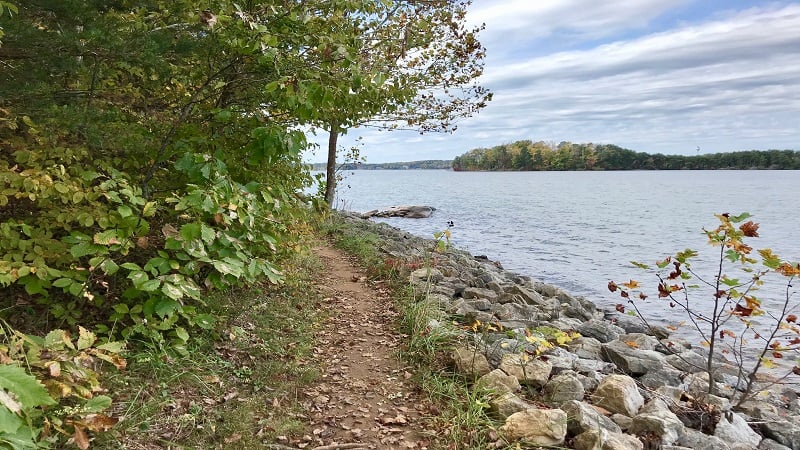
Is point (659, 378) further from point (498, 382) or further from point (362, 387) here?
point (362, 387)

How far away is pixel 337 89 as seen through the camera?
4.29m

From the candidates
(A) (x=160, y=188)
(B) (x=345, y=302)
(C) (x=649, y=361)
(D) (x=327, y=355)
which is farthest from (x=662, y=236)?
(A) (x=160, y=188)

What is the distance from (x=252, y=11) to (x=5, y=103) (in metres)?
2.21

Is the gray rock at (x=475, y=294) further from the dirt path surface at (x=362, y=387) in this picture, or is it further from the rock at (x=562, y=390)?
the rock at (x=562, y=390)

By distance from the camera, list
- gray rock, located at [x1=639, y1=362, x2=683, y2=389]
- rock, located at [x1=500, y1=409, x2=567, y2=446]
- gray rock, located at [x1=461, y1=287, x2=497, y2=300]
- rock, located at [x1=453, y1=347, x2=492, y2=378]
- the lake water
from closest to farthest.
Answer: rock, located at [x1=500, y1=409, x2=567, y2=446] → rock, located at [x1=453, y1=347, x2=492, y2=378] → gray rock, located at [x1=639, y1=362, x2=683, y2=389] → gray rock, located at [x1=461, y1=287, x2=497, y2=300] → the lake water

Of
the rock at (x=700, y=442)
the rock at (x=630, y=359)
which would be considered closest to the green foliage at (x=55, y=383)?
the rock at (x=700, y=442)

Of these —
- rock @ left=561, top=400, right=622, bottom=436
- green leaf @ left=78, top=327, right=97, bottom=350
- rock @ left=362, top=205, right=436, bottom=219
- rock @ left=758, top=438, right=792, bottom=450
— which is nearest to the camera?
green leaf @ left=78, top=327, right=97, bottom=350

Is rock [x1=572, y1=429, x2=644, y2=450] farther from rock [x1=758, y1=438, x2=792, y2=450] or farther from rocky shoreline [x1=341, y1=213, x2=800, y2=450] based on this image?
rock [x1=758, y1=438, x2=792, y2=450]

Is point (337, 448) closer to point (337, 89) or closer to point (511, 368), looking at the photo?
point (511, 368)

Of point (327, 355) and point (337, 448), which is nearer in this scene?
point (337, 448)

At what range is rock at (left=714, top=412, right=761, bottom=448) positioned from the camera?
4.49m

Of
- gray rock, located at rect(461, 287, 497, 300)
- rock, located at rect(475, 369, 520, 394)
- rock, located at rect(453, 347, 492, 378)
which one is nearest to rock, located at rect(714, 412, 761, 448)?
rock, located at rect(475, 369, 520, 394)

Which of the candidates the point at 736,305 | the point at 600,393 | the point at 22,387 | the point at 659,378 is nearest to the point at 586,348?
the point at 659,378

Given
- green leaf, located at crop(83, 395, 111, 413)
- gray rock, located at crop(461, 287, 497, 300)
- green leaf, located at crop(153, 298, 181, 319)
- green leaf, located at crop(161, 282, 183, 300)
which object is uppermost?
green leaf, located at crop(161, 282, 183, 300)
